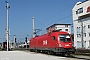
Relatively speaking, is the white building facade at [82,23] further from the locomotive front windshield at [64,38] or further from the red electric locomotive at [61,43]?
the locomotive front windshield at [64,38]

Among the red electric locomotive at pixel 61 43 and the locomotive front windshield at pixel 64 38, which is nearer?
the red electric locomotive at pixel 61 43

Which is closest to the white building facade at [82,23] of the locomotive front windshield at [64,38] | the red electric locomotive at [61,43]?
the red electric locomotive at [61,43]

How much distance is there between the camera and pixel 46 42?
37.8 meters

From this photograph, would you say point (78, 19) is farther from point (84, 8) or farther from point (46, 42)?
point (46, 42)

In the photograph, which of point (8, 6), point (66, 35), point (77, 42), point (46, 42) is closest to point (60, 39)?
point (66, 35)

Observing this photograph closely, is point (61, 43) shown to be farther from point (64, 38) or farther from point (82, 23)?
point (82, 23)

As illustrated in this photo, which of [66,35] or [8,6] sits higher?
[8,6]

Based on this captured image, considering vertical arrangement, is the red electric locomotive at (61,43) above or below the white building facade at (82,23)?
below

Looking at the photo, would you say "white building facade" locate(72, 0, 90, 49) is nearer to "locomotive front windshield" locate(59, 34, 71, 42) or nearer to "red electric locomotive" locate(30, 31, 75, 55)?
"red electric locomotive" locate(30, 31, 75, 55)

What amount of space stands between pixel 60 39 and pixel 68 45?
4.47ft

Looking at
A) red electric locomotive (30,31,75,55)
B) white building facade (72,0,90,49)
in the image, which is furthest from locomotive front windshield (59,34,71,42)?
white building facade (72,0,90,49)

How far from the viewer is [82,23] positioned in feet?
267

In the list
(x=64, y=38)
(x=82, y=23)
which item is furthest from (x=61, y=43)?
(x=82, y=23)

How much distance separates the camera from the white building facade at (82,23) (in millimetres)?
81625
